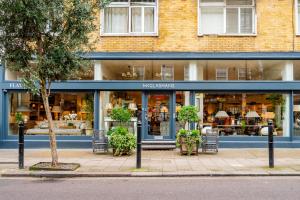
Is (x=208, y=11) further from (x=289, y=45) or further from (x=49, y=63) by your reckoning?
(x=49, y=63)

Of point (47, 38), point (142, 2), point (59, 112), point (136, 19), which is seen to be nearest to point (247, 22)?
point (142, 2)

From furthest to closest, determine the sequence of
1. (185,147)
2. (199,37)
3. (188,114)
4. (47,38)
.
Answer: (199,37) → (188,114) → (185,147) → (47,38)

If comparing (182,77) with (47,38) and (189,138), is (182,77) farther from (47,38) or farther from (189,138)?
(47,38)

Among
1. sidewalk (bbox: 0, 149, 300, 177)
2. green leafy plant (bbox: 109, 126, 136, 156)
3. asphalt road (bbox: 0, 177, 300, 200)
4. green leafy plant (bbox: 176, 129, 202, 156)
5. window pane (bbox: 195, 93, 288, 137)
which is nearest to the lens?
asphalt road (bbox: 0, 177, 300, 200)

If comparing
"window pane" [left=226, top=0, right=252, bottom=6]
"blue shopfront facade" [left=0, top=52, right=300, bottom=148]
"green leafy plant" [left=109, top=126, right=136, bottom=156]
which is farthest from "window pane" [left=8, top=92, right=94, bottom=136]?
"window pane" [left=226, top=0, right=252, bottom=6]

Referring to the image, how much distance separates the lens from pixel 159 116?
18234 mm

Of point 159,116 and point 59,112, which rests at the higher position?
point 59,112

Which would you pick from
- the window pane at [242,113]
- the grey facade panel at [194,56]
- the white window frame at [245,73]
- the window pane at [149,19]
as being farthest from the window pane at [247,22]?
the window pane at [149,19]

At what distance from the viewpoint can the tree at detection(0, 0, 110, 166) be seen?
12.0 metres

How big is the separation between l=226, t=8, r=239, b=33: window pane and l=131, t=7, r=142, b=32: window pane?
3535mm

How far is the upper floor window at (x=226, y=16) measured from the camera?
18.0 meters

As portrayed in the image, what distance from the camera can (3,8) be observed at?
11836 mm

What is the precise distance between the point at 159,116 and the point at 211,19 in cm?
446

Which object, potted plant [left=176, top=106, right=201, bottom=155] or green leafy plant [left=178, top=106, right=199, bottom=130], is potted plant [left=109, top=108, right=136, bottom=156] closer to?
potted plant [left=176, top=106, right=201, bottom=155]
